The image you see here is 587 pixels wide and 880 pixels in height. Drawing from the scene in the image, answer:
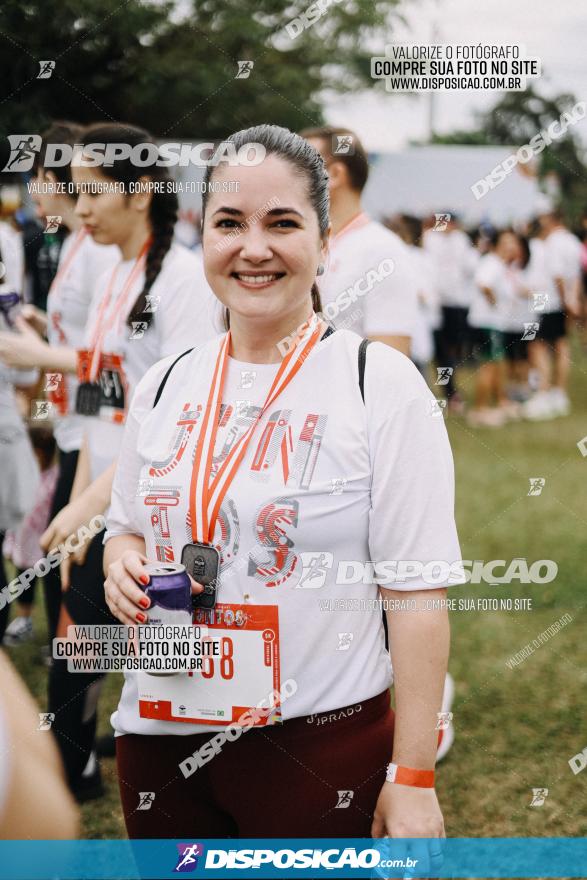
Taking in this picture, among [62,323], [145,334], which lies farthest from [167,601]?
[62,323]

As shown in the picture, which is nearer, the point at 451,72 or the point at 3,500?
the point at 451,72

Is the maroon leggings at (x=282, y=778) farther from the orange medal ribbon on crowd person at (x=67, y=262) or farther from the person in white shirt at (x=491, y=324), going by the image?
the person in white shirt at (x=491, y=324)

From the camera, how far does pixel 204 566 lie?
65.9 inches

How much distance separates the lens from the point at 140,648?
5.76 feet

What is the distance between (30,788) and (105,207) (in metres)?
2.23

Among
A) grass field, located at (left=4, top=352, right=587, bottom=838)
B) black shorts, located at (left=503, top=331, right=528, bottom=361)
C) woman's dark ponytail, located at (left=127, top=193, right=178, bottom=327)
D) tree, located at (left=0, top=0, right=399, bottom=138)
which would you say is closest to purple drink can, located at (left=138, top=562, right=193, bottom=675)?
woman's dark ponytail, located at (left=127, top=193, right=178, bottom=327)

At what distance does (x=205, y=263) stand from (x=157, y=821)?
1020 mm

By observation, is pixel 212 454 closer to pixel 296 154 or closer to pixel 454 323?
pixel 296 154

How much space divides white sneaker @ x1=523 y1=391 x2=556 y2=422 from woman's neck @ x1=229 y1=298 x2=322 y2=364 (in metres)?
8.02

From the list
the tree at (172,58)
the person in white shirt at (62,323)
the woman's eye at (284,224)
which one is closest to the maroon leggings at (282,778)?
the woman's eye at (284,224)

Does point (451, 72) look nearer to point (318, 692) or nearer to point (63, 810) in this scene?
point (318, 692)

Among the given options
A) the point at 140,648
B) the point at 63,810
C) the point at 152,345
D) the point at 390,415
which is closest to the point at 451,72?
the point at 152,345

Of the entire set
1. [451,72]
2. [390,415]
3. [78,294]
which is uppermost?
[451,72]

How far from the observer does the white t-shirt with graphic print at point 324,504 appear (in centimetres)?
158
